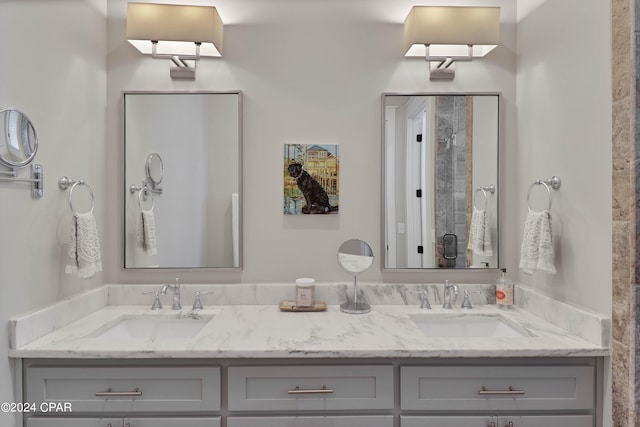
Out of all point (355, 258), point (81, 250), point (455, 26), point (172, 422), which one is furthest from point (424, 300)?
point (81, 250)

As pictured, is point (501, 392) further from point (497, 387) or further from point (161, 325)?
point (161, 325)

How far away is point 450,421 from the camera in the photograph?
1334 mm

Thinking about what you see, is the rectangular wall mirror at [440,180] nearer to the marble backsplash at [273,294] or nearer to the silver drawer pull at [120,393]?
the marble backsplash at [273,294]

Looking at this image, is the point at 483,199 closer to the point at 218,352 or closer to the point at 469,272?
the point at 469,272

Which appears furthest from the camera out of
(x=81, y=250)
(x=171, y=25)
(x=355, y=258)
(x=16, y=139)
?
(x=355, y=258)

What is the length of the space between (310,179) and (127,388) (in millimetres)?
1167

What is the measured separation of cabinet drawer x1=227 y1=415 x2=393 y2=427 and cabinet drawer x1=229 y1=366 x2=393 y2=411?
0.12ft

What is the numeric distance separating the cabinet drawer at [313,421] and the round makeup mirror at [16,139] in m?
1.17

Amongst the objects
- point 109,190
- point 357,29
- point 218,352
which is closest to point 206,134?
point 109,190

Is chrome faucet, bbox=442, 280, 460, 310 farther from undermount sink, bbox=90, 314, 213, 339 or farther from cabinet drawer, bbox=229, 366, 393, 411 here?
undermount sink, bbox=90, 314, 213, 339

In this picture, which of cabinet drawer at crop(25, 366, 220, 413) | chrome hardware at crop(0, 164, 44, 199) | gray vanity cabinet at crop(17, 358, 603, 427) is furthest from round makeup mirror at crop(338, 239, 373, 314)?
chrome hardware at crop(0, 164, 44, 199)

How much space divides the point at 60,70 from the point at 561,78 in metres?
2.07

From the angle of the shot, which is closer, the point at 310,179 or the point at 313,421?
the point at 313,421

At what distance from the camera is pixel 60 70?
1.55 m
